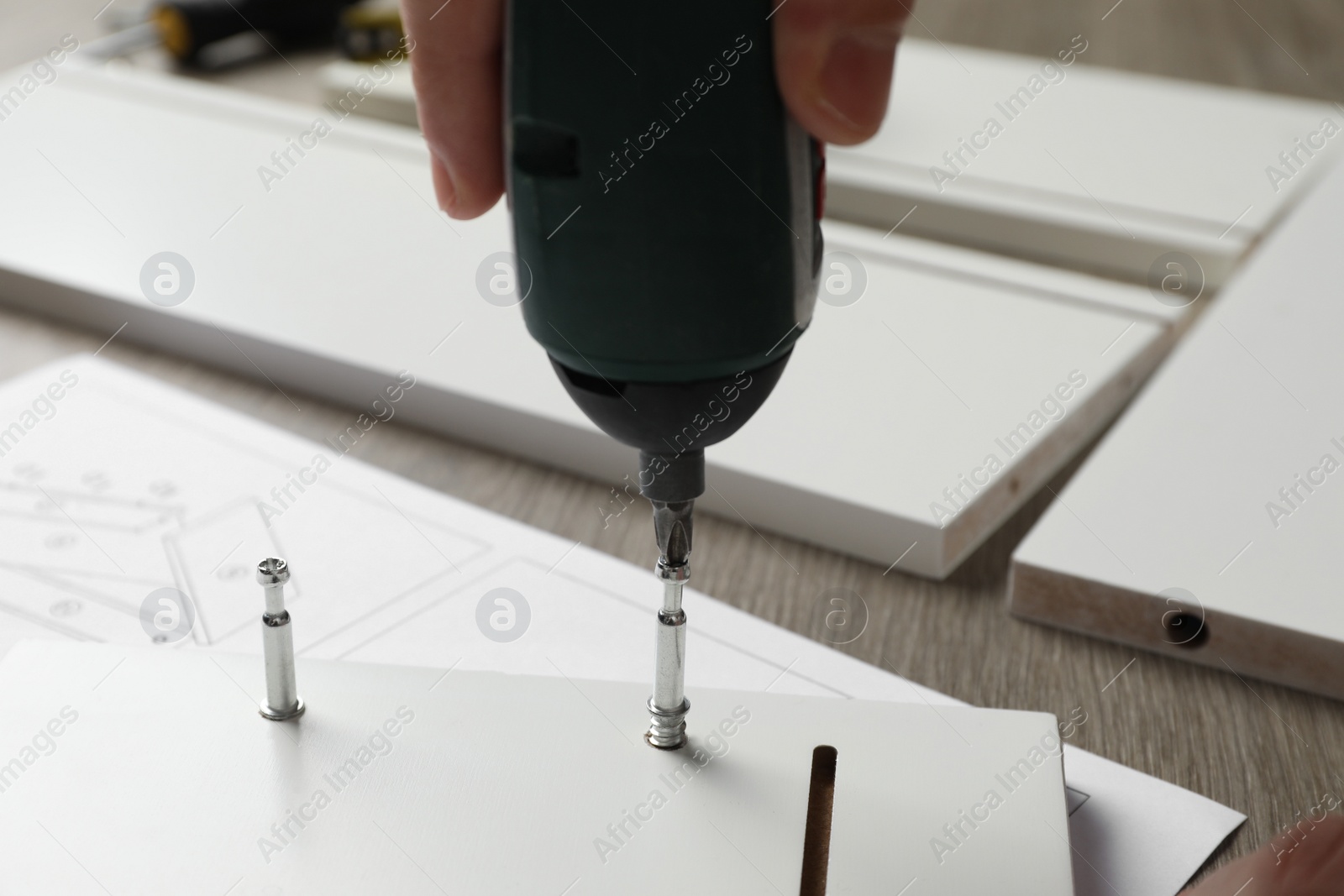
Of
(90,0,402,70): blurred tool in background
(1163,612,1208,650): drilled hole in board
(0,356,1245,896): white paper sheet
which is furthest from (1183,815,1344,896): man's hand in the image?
(90,0,402,70): blurred tool in background

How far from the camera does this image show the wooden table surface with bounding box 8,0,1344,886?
0.50 meters

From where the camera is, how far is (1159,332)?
805 mm

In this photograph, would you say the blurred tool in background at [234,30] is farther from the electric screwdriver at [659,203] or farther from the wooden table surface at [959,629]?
the electric screwdriver at [659,203]

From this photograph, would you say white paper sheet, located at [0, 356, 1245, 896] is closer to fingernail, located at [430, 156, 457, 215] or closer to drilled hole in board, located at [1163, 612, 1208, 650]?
drilled hole in board, located at [1163, 612, 1208, 650]

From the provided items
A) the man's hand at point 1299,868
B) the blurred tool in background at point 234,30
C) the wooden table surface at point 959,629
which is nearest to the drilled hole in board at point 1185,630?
the wooden table surface at point 959,629

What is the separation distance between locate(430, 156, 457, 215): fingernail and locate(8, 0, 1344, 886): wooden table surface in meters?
0.26

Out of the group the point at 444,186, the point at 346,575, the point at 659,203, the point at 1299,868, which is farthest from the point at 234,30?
the point at 1299,868

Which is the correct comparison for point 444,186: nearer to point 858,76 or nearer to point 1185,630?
point 858,76

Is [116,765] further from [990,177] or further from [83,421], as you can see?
[990,177]

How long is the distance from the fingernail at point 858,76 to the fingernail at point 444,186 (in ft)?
0.44

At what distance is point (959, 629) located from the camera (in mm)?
581

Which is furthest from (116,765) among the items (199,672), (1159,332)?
(1159,332)

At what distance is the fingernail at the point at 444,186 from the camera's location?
395mm

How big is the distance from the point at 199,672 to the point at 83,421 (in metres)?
0.31
